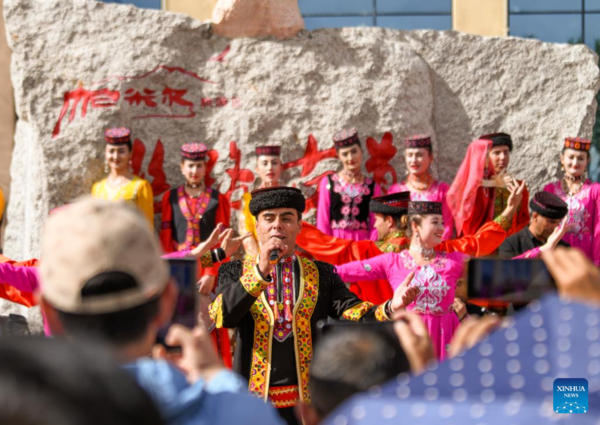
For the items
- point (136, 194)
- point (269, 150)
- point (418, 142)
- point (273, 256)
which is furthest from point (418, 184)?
point (273, 256)

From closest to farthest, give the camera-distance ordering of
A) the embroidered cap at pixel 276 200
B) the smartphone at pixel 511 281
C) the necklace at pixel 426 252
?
the smartphone at pixel 511 281 → the embroidered cap at pixel 276 200 → the necklace at pixel 426 252

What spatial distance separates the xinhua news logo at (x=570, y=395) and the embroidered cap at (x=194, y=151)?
4527mm

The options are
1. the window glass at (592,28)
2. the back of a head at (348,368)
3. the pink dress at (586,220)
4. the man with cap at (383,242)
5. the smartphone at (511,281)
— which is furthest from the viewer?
the window glass at (592,28)

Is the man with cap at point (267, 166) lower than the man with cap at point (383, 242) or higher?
higher

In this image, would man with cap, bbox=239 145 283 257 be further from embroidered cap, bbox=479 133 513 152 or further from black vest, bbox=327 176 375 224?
embroidered cap, bbox=479 133 513 152

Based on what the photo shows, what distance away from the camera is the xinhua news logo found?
1.14 metres

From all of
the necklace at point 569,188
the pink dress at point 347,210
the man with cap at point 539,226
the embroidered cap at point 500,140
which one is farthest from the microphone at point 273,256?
the necklace at point 569,188

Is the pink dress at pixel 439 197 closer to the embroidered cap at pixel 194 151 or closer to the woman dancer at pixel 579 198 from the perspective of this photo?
the woman dancer at pixel 579 198

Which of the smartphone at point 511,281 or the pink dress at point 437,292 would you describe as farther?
the pink dress at point 437,292

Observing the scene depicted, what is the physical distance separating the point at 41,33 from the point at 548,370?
5.59 m

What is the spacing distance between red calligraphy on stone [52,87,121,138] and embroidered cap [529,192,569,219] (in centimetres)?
300

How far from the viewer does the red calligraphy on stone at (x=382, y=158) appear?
236 inches

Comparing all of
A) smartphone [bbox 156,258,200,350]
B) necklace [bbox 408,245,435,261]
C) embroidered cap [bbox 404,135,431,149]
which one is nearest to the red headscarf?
embroidered cap [bbox 404,135,431,149]

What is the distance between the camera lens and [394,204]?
16.5ft
